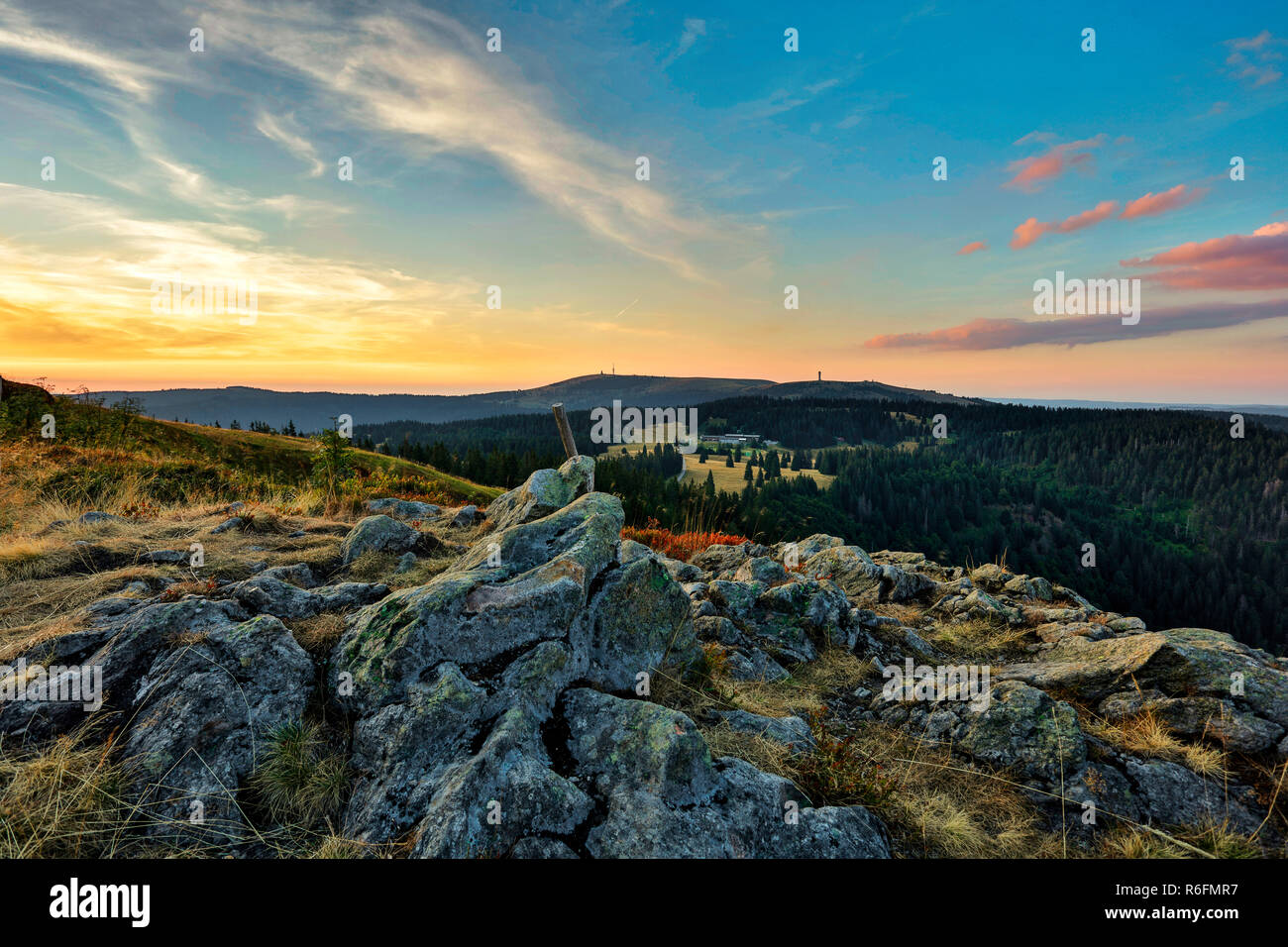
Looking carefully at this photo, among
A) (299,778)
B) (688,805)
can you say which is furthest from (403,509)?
(688,805)

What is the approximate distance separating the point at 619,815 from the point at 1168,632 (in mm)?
9227

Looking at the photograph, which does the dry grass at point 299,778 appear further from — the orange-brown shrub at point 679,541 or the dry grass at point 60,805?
the orange-brown shrub at point 679,541

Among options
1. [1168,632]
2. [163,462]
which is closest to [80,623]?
[1168,632]

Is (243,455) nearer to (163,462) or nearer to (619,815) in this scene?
(163,462)

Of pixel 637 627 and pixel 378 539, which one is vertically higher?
pixel 378 539

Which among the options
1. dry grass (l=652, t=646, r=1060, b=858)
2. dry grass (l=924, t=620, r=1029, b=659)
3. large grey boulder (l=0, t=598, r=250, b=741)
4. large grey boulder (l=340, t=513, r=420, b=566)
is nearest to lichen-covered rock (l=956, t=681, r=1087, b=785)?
dry grass (l=652, t=646, r=1060, b=858)

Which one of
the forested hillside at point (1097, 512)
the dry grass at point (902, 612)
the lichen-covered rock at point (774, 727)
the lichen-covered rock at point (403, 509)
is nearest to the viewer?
the lichen-covered rock at point (774, 727)

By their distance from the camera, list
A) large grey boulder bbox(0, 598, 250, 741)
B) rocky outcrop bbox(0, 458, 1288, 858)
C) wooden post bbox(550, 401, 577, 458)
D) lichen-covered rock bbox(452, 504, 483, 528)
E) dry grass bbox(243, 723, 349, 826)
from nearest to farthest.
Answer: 1. rocky outcrop bbox(0, 458, 1288, 858)
2. dry grass bbox(243, 723, 349, 826)
3. large grey boulder bbox(0, 598, 250, 741)
4. wooden post bbox(550, 401, 577, 458)
5. lichen-covered rock bbox(452, 504, 483, 528)

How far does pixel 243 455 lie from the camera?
1779 inches

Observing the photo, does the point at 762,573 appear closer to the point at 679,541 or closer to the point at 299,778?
the point at 679,541

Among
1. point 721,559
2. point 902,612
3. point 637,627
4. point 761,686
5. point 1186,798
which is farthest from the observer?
point 721,559

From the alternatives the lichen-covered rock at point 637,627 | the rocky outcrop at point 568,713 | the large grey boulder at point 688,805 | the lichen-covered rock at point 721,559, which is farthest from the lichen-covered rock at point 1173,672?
the lichen-covered rock at point 721,559

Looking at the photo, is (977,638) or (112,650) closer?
(112,650)

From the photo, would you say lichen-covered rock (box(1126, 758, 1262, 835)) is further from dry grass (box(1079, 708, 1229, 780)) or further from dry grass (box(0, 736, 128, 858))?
dry grass (box(0, 736, 128, 858))
